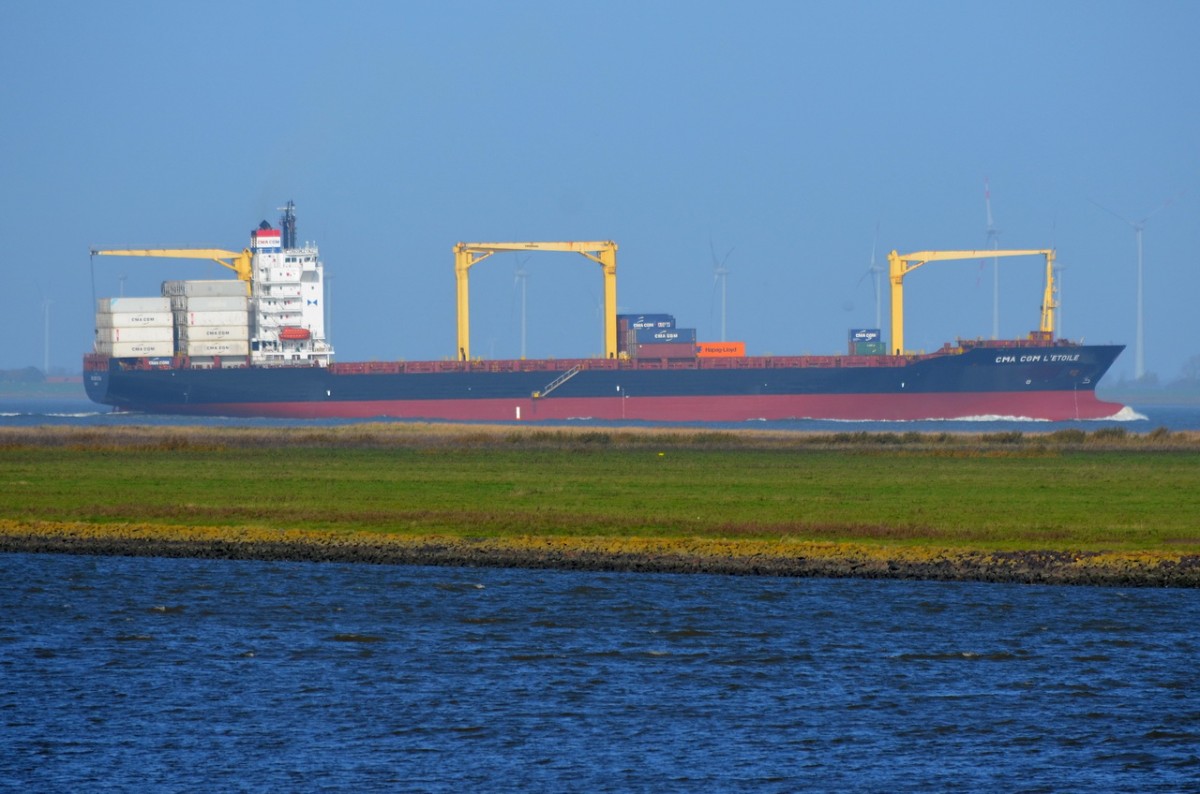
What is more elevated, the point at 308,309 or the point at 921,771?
the point at 308,309

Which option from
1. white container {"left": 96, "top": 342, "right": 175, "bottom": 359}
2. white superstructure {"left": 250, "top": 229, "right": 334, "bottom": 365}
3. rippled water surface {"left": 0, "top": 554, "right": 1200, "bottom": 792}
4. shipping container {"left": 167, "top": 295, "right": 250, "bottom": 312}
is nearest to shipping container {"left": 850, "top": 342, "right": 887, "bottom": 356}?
white superstructure {"left": 250, "top": 229, "right": 334, "bottom": 365}

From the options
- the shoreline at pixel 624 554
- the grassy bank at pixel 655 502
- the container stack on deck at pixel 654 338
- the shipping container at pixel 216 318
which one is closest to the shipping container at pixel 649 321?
the container stack on deck at pixel 654 338

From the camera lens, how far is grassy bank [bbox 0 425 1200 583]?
23.0 meters

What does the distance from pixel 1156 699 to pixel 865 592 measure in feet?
20.0

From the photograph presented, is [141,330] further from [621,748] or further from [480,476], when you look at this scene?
[621,748]

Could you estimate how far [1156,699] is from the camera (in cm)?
1473

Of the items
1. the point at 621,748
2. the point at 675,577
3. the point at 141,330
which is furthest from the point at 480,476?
the point at 141,330

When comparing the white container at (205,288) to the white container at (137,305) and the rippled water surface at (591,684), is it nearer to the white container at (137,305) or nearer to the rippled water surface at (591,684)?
the white container at (137,305)

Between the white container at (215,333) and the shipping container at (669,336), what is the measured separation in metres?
23.2

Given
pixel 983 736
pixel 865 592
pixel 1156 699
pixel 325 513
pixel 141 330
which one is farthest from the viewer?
pixel 141 330

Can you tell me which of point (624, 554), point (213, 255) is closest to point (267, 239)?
point (213, 255)

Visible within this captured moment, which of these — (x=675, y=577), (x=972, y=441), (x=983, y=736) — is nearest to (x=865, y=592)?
(x=675, y=577)

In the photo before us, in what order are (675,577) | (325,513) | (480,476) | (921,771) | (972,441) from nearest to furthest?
(921,771)
(675,577)
(325,513)
(480,476)
(972,441)

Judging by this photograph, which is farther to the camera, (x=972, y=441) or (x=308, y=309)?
(x=308, y=309)
